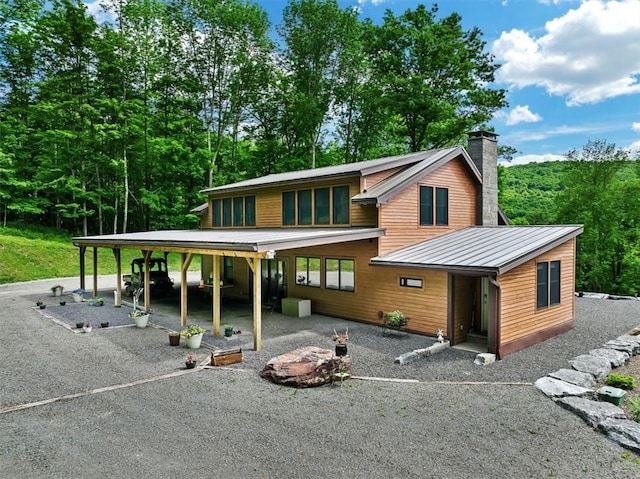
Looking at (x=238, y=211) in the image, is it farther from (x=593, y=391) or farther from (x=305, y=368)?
(x=593, y=391)

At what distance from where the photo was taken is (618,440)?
5.59 meters

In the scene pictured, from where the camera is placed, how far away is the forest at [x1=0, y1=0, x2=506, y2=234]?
89.0 feet

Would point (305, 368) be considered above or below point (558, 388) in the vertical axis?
above

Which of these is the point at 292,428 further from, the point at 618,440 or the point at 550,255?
the point at 550,255

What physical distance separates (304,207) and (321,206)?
864 mm

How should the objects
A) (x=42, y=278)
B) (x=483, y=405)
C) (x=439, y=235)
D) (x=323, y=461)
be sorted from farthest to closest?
(x=42, y=278)
(x=439, y=235)
(x=483, y=405)
(x=323, y=461)

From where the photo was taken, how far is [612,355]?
9211 mm

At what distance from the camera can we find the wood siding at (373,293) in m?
11.0

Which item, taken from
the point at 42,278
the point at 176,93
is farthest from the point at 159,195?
the point at 42,278

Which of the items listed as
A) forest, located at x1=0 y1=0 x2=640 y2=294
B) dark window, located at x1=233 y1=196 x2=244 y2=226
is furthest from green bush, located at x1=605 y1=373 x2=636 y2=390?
forest, located at x1=0 y1=0 x2=640 y2=294

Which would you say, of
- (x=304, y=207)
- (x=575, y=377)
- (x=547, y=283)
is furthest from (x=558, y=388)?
(x=304, y=207)

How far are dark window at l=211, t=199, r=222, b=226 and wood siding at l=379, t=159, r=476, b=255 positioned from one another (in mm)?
10232

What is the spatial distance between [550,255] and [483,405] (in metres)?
6.30

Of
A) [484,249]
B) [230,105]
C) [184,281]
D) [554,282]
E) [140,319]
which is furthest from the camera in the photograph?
[230,105]
